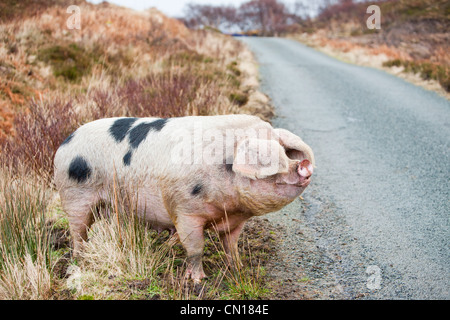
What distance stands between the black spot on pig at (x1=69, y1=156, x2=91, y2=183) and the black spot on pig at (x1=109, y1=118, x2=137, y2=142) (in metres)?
0.30

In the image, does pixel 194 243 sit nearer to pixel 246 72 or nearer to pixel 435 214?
pixel 435 214

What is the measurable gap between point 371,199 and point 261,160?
2.97 metres

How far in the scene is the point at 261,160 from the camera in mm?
2467

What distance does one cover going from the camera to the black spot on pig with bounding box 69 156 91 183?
3104 millimetres

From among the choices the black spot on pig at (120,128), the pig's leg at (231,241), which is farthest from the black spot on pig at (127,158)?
the pig's leg at (231,241)

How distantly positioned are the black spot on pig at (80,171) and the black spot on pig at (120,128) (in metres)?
0.30

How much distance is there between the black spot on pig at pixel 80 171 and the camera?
3104 mm

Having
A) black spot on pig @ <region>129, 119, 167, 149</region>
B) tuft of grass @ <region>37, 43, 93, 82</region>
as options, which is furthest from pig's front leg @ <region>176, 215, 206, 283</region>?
tuft of grass @ <region>37, 43, 93, 82</region>

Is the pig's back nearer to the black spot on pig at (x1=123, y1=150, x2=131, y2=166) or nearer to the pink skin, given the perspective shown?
the black spot on pig at (x1=123, y1=150, x2=131, y2=166)

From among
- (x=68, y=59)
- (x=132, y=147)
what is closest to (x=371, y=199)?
(x=132, y=147)

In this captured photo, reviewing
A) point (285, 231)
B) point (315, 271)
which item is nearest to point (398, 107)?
point (285, 231)

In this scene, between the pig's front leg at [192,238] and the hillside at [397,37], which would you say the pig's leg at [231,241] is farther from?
the hillside at [397,37]

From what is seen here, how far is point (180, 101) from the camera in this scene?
654 cm
